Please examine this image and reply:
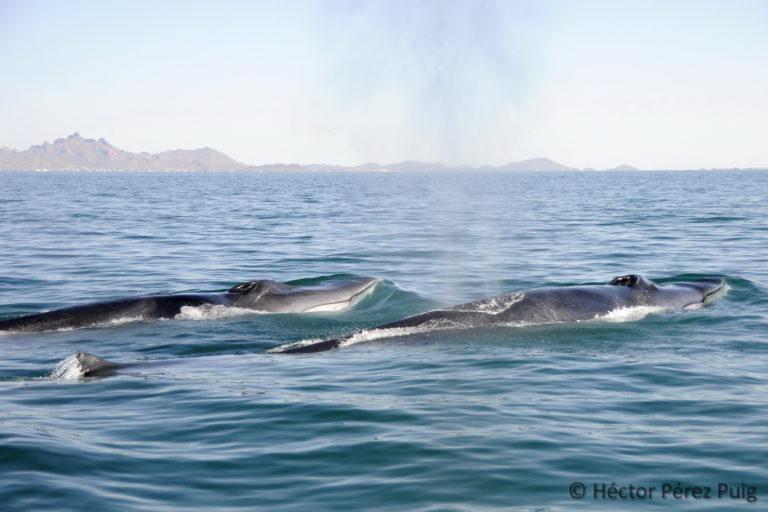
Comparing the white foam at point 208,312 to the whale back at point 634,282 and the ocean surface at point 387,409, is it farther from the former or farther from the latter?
the whale back at point 634,282

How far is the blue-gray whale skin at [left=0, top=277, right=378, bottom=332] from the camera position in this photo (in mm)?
17453

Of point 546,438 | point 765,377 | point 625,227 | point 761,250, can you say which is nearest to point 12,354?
point 546,438

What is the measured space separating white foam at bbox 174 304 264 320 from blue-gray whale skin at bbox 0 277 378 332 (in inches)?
3.1

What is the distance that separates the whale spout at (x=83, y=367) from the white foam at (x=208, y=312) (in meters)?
4.33

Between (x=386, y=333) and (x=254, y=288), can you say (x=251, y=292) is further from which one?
(x=386, y=333)

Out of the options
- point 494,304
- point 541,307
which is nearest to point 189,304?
point 494,304

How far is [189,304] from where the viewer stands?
718 inches

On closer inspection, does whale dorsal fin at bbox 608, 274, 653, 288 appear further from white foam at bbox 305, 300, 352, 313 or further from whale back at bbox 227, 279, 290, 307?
whale back at bbox 227, 279, 290, 307

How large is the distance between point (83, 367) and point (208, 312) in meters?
4.96

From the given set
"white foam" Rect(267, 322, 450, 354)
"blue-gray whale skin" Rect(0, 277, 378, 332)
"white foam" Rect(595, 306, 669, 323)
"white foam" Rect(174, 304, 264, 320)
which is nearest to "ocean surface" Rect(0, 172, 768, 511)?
"white foam" Rect(174, 304, 264, 320)

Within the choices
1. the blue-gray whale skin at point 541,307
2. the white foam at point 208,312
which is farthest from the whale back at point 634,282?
the white foam at point 208,312

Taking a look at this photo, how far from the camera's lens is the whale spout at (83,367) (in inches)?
522

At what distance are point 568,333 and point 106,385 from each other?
7.39 meters

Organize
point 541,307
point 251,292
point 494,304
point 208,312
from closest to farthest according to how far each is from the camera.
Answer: point 494,304 < point 541,307 < point 208,312 < point 251,292
